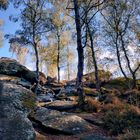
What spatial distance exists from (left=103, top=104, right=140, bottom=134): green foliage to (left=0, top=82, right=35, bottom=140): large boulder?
4.66 meters

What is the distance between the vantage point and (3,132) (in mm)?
10766

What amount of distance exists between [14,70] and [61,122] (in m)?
21.4

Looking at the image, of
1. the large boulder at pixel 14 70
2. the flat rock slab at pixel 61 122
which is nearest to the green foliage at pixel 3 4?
the large boulder at pixel 14 70

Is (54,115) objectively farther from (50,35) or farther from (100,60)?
(50,35)

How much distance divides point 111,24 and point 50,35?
16.4 metres

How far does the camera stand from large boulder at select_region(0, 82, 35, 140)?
10.9 meters

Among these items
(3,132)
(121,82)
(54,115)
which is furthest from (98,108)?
(121,82)

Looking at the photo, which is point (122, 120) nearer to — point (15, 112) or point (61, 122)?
point (61, 122)

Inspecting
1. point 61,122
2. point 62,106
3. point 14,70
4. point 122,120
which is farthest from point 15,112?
point 14,70

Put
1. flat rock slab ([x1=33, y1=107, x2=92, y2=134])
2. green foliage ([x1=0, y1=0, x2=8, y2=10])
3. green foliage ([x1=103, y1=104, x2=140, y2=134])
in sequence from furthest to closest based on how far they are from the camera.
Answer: green foliage ([x1=0, y1=0, x2=8, y2=10]) < green foliage ([x1=103, y1=104, x2=140, y2=134]) < flat rock slab ([x1=33, y1=107, x2=92, y2=134])

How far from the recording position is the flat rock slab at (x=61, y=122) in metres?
14.4

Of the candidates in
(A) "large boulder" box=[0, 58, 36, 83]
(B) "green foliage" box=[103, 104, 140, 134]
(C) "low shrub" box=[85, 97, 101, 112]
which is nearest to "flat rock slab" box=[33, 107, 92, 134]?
(B) "green foliage" box=[103, 104, 140, 134]

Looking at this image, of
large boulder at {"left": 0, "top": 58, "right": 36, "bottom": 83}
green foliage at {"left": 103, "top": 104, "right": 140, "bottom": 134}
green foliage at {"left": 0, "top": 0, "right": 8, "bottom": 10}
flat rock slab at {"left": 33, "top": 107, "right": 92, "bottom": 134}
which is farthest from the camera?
large boulder at {"left": 0, "top": 58, "right": 36, "bottom": 83}

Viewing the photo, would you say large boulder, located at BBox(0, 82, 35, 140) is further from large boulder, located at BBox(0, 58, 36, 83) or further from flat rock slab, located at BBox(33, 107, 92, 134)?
large boulder, located at BBox(0, 58, 36, 83)
